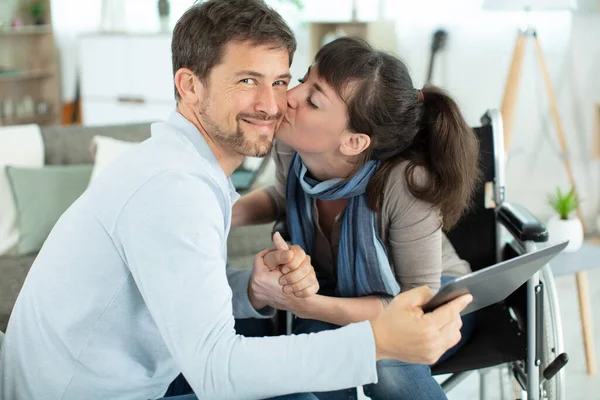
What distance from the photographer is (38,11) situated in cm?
587

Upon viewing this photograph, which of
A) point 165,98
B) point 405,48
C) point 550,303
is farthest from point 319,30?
point 550,303

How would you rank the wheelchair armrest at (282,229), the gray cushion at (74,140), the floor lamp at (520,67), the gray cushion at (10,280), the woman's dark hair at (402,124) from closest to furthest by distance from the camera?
1. the woman's dark hair at (402,124)
2. the wheelchair armrest at (282,229)
3. the gray cushion at (10,280)
4. the gray cushion at (74,140)
5. the floor lamp at (520,67)

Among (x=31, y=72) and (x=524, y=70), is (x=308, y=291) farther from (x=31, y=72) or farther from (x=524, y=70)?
(x=31, y=72)

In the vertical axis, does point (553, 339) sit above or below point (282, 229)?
below

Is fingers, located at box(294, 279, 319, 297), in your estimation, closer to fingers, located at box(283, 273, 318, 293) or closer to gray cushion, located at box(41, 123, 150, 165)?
fingers, located at box(283, 273, 318, 293)

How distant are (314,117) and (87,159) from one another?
5.26ft

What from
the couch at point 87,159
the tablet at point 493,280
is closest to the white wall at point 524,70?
the couch at point 87,159

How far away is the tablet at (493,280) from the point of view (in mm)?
1171

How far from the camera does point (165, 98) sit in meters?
5.27

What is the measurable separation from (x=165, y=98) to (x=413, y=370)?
3949 millimetres

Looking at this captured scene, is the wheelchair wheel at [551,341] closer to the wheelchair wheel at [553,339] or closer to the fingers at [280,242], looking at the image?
the wheelchair wheel at [553,339]

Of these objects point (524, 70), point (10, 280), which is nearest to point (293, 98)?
point (10, 280)

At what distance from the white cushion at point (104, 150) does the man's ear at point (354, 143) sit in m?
1.36

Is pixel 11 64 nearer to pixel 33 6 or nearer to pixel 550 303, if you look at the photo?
pixel 33 6
